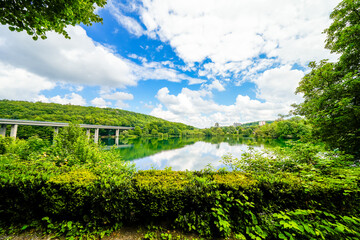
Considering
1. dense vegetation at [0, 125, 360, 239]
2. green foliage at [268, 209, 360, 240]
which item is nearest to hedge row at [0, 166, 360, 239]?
dense vegetation at [0, 125, 360, 239]

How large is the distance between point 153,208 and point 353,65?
1014 centimetres

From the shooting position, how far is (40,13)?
3631 millimetres

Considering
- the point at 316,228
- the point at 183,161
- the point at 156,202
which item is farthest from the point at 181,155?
the point at 316,228

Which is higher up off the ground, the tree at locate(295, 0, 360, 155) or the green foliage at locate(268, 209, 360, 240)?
the tree at locate(295, 0, 360, 155)

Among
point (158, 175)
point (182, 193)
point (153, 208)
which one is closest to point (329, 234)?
point (182, 193)

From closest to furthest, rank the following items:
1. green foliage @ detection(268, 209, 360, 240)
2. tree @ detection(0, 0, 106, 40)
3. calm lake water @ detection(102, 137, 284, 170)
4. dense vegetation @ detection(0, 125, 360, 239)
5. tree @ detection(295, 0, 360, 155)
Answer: green foliage @ detection(268, 209, 360, 240) → dense vegetation @ detection(0, 125, 360, 239) → tree @ detection(0, 0, 106, 40) → tree @ detection(295, 0, 360, 155) → calm lake water @ detection(102, 137, 284, 170)

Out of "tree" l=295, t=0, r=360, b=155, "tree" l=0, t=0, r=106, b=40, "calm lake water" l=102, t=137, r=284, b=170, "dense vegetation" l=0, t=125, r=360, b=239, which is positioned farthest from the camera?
"calm lake water" l=102, t=137, r=284, b=170

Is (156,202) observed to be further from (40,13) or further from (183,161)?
(183,161)

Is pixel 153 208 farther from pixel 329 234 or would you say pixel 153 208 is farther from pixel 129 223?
pixel 329 234

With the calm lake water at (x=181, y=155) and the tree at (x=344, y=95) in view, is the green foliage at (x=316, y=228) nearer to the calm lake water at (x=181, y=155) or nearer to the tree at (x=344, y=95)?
the calm lake water at (x=181, y=155)

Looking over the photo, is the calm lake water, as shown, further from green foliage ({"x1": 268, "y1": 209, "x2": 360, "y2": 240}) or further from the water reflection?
green foliage ({"x1": 268, "y1": 209, "x2": 360, "y2": 240})

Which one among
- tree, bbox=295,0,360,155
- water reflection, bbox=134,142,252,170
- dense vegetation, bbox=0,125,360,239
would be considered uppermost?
tree, bbox=295,0,360,155

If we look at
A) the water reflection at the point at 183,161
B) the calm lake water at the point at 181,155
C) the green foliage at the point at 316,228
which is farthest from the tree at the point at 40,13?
the water reflection at the point at 183,161

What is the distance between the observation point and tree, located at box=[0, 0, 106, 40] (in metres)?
3.47
